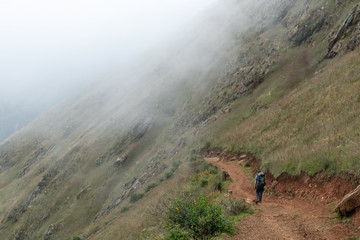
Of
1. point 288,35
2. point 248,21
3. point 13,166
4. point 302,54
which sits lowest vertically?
point 302,54

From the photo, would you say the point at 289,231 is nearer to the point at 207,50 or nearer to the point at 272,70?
the point at 272,70

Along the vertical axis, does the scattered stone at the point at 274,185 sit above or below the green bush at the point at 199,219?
below

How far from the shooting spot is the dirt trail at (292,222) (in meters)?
6.60

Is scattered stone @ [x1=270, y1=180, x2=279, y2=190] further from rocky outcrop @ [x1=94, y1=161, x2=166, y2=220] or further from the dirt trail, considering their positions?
rocky outcrop @ [x1=94, y1=161, x2=166, y2=220]

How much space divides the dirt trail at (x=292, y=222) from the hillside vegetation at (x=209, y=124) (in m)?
2.02

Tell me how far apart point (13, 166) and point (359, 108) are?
380ft

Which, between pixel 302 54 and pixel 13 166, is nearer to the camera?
pixel 302 54

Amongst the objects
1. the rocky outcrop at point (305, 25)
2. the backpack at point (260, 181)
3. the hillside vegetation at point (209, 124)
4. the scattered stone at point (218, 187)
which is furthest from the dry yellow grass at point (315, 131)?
the rocky outcrop at point (305, 25)

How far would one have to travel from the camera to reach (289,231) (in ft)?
23.0

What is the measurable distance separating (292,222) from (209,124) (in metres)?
32.6

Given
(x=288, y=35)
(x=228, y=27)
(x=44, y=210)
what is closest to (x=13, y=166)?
(x=44, y=210)

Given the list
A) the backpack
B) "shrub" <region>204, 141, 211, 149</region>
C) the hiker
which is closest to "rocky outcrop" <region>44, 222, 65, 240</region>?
"shrub" <region>204, 141, 211, 149</region>

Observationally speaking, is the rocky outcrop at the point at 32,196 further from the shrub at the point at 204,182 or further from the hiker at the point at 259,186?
the hiker at the point at 259,186

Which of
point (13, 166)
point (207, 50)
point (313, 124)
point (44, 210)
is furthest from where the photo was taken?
point (13, 166)
